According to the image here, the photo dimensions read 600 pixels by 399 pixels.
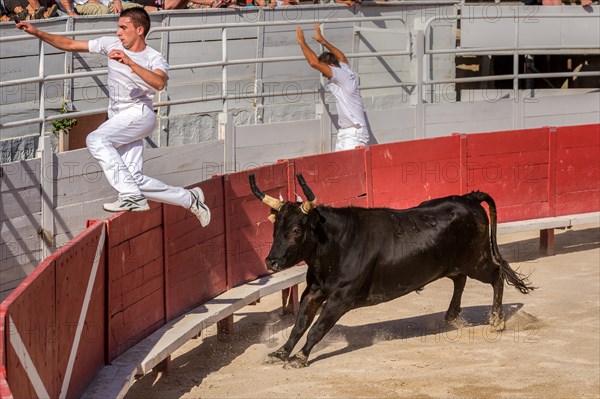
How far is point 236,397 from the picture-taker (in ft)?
26.0

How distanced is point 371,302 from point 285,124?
12.5 ft

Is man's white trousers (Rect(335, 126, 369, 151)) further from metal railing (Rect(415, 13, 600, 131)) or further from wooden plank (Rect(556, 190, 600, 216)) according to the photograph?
wooden plank (Rect(556, 190, 600, 216))

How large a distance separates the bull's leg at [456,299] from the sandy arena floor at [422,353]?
0.12 m

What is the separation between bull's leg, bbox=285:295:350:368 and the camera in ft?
28.6

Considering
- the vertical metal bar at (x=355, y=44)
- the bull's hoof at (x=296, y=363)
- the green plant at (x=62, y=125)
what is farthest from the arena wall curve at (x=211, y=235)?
the vertical metal bar at (x=355, y=44)

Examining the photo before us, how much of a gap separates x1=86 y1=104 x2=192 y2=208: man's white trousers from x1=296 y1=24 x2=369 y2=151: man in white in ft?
14.5

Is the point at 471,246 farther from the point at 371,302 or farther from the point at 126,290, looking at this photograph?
the point at 126,290

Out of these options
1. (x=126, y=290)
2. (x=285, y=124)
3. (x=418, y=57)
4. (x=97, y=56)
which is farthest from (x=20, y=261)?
(x=418, y=57)

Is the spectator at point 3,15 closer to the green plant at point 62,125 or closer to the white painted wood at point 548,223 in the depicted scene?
the green plant at point 62,125

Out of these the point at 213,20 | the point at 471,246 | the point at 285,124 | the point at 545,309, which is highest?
the point at 213,20

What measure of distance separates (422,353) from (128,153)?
9.28ft

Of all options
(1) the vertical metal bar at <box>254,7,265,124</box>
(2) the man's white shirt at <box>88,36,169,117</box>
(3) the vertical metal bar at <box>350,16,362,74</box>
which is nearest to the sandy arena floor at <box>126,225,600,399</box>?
(2) the man's white shirt at <box>88,36,169,117</box>

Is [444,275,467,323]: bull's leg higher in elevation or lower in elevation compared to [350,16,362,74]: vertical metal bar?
lower

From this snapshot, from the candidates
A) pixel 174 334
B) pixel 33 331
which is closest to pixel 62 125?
pixel 174 334
